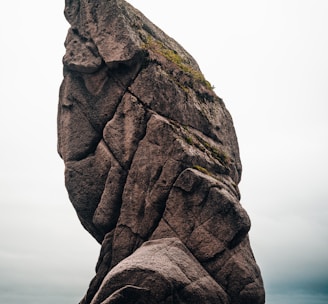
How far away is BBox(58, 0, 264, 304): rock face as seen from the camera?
33562 mm

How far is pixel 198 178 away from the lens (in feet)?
118

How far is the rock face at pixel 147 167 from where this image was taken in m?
33.6

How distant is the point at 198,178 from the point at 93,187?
10.2 metres

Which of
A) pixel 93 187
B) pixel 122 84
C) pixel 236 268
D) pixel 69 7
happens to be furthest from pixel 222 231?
pixel 69 7

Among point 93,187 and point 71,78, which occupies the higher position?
point 71,78

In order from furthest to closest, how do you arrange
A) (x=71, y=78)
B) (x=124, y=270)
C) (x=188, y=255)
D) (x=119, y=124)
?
(x=71, y=78) < (x=119, y=124) < (x=188, y=255) < (x=124, y=270)

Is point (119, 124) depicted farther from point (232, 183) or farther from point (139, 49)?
point (232, 183)

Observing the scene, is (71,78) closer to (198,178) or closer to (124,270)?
(198,178)

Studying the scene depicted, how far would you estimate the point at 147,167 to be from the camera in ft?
124

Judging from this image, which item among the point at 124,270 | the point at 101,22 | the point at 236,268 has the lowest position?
the point at 124,270

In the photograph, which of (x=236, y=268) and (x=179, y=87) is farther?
(x=179, y=87)

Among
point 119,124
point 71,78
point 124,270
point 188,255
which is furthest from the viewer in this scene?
point 71,78

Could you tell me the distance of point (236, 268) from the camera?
35219 millimetres

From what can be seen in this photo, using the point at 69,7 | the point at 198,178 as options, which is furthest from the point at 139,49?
the point at 198,178
